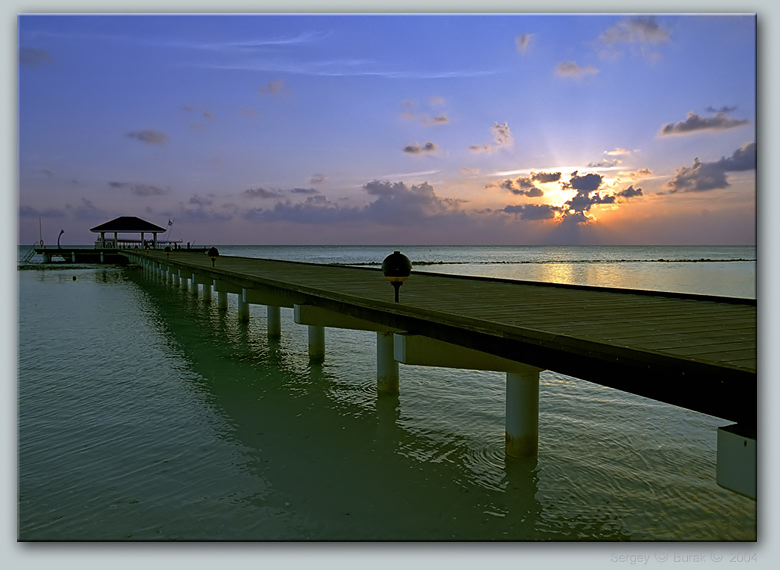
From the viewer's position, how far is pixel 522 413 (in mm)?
6172

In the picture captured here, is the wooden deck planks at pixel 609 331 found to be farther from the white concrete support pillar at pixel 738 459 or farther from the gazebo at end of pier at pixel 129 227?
the gazebo at end of pier at pixel 129 227

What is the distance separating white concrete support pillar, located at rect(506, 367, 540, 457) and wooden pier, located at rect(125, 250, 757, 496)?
1 cm

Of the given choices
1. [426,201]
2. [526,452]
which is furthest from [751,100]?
[426,201]

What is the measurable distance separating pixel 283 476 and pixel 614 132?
700 cm

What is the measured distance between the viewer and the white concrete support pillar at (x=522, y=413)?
6.07 metres

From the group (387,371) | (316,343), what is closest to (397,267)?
(387,371)

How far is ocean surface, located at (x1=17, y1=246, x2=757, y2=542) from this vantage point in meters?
4.85

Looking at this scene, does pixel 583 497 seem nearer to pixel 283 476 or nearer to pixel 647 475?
pixel 647 475

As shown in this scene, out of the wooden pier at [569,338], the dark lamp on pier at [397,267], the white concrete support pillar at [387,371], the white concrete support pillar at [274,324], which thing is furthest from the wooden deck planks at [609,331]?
the white concrete support pillar at [274,324]

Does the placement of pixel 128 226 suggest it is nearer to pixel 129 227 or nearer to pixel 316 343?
pixel 129 227

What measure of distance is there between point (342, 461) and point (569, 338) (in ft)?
11.2

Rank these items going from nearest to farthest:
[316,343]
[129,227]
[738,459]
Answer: [738,459]
[316,343]
[129,227]

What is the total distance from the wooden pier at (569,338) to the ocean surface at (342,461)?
932 millimetres

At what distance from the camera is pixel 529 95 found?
886cm
